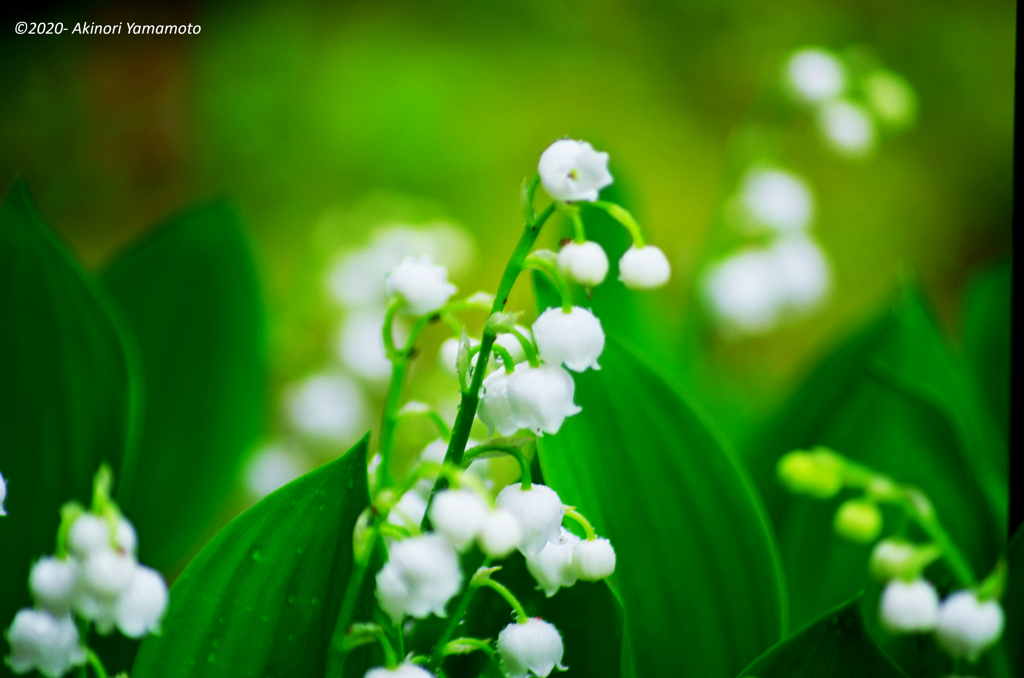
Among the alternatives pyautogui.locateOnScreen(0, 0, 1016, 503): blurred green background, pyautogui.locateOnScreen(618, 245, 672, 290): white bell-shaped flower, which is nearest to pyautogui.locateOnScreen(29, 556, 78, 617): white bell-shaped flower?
pyautogui.locateOnScreen(618, 245, 672, 290): white bell-shaped flower

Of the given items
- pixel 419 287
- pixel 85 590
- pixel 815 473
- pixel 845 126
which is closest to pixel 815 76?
pixel 845 126

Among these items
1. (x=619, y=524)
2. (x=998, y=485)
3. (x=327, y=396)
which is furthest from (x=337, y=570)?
(x=327, y=396)

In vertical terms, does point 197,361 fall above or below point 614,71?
below

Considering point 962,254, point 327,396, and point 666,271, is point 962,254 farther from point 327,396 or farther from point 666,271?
point 666,271

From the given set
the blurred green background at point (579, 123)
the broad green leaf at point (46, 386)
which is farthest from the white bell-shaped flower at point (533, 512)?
the blurred green background at point (579, 123)

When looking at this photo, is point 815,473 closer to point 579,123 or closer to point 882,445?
point 882,445

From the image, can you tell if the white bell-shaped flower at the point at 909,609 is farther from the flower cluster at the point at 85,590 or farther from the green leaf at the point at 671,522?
the flower cluster at the point at 85,590

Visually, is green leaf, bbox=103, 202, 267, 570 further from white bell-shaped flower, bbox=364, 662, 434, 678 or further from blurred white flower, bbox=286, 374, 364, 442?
blurred white flower, bbox=286, 374, 364, 442
